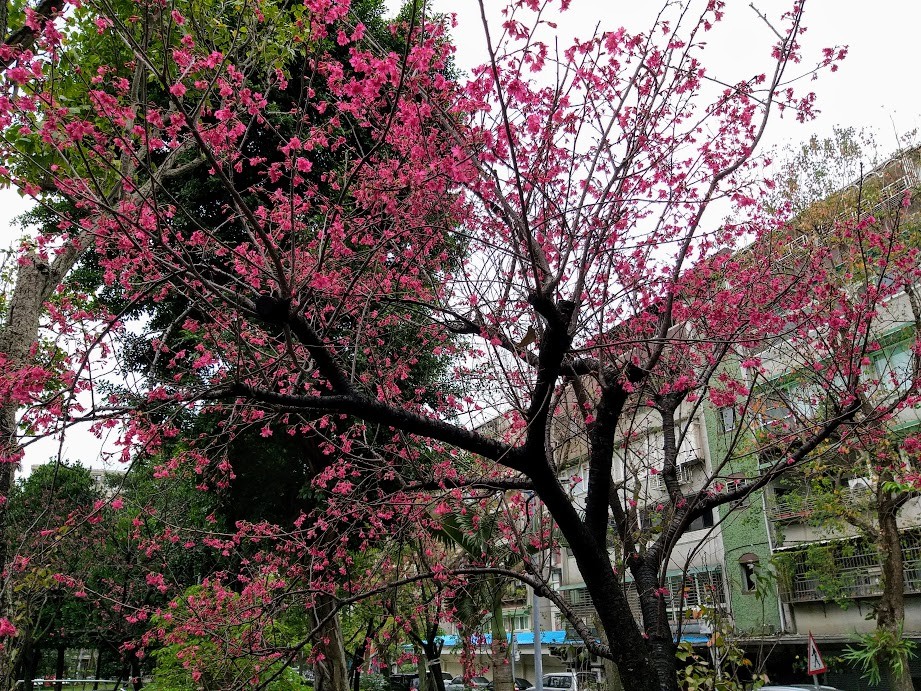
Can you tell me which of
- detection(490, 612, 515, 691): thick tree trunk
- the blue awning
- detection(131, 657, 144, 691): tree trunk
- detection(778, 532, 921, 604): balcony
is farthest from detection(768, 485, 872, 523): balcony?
detection(131, 657, 144, 691): tree trunk

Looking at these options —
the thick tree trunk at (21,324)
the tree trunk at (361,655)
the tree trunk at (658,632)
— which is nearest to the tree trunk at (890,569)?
the tree trunk at (658,632)

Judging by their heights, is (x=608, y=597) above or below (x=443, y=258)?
below

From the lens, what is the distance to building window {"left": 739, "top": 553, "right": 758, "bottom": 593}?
1920cm

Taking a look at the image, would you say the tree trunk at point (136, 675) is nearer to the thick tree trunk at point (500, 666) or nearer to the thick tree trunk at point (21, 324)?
the thick tree trunk at point (500, 666)

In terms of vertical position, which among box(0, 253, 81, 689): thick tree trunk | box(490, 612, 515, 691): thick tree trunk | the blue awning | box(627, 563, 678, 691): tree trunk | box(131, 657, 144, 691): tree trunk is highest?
box(0, 253, 81, 689): thick tree trunk

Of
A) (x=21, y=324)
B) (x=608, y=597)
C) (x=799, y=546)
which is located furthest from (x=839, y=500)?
(x=21, y=324)

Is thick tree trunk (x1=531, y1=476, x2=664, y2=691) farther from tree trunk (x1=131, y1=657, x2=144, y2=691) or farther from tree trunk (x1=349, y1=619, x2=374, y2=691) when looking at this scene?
tree trunk (x1=131, y1=657, x2=144, y2=691)

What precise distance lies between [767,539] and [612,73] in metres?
16.7

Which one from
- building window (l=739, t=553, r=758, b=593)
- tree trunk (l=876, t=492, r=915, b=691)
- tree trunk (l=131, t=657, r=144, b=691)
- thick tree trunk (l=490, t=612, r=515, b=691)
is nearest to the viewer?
tree trunk (l=876, t=492, r=915, b=691)

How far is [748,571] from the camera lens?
19719 millimetres

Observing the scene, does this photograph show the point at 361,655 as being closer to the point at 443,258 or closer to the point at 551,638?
the point at 443,258

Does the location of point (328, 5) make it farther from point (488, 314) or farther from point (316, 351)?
point (488, 314)

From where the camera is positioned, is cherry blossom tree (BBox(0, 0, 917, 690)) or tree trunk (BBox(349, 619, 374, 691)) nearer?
cherry blossom tree (BBox(0, 0, 917, 690))

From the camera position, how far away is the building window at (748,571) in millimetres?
19203
